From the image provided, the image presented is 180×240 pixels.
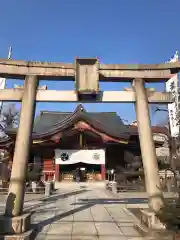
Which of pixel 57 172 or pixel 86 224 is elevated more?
pixel 57 172

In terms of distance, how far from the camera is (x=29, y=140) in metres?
7.52

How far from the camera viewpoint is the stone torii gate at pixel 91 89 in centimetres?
761

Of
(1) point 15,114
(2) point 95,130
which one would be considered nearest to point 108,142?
(2) point 95,130

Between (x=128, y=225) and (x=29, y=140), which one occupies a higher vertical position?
(x=29, y=140)

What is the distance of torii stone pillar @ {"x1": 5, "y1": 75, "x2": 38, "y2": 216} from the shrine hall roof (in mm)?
16018

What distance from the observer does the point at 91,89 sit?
26.4ft

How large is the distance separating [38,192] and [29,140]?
442 inches

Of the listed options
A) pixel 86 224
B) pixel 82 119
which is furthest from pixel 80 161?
pixel 86 224

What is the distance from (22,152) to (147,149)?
141 inches

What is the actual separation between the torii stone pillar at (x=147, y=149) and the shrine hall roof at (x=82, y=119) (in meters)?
15.7

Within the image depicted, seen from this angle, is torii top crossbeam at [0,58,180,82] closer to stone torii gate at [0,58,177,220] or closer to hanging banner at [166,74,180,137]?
stone torii gate at [0,58,177,220]

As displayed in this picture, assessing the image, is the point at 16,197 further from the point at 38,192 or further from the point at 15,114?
the point at 15,114

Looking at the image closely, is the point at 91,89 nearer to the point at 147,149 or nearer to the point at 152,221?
the point at 147,149

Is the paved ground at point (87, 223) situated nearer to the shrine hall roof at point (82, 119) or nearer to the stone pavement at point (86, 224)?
the stone pavement at point (86, 224)
